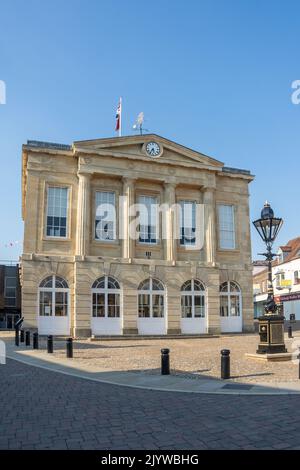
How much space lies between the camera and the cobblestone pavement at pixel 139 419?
5730 millimetres

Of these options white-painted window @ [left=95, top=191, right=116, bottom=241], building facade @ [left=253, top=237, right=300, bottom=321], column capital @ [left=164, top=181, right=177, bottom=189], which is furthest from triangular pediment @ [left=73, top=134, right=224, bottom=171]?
building facade @ [left=253, top=237, right=300, bottom=321]

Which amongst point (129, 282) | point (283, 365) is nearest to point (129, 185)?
point (129, 282)

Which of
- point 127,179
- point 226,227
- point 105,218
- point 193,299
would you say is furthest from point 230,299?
point 127,179

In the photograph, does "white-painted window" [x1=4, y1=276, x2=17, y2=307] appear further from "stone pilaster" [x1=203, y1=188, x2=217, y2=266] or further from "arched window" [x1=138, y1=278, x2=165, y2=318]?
"stone pilaster" [x1=203, y1=188, x2=217, y2=266]

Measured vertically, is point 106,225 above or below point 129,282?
above

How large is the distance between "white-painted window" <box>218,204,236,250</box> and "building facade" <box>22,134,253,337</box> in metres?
0.08

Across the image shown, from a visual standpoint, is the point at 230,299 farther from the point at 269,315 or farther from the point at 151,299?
the point at 269,315

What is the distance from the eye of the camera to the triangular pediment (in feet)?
91.7

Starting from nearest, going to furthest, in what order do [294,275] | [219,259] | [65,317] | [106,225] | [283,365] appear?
[283,365]
[65,317]
[106,225]
[219,259]
[294,275]

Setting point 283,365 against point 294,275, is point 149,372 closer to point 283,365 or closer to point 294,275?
point 283,365

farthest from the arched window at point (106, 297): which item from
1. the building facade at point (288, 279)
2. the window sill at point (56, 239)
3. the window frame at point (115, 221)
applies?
the building facade at point (288, 279)

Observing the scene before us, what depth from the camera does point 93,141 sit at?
28078 mm

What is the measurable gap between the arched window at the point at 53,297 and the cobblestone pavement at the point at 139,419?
54.5 feet

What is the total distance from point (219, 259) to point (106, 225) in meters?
8.28
